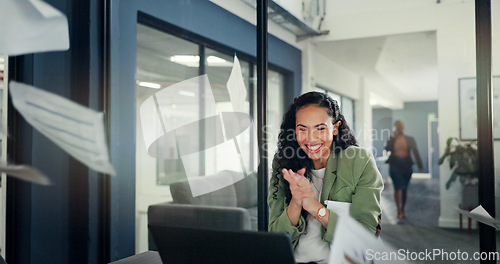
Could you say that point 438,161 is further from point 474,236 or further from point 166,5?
point 166,5

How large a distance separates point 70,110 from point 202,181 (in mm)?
1104

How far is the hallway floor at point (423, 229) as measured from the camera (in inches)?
87.2

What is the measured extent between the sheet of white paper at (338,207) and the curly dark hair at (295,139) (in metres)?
0.16

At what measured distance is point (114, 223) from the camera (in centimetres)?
281

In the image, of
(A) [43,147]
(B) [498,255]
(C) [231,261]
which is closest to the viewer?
(C) [231,261]

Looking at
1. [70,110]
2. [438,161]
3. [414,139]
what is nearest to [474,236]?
[438,161]

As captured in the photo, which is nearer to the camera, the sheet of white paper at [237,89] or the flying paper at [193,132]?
the sheet of white paper at [237,89]

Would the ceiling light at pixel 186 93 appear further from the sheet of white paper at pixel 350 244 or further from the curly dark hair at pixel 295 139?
the sheet of white paper at pixel 350 244

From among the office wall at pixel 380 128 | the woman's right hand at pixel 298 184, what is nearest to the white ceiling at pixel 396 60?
the office wall at pixel 380 128

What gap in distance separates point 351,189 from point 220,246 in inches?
28.2

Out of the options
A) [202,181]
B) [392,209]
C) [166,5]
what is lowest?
[392,209]

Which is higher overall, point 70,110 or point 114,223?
point 70,110

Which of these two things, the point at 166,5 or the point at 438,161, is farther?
the point at 166,5

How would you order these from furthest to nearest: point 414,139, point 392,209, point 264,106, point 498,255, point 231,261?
1. point 392,209
2. point 414,139
3. point 264,106
4. point 498,255
5. point 231,261
